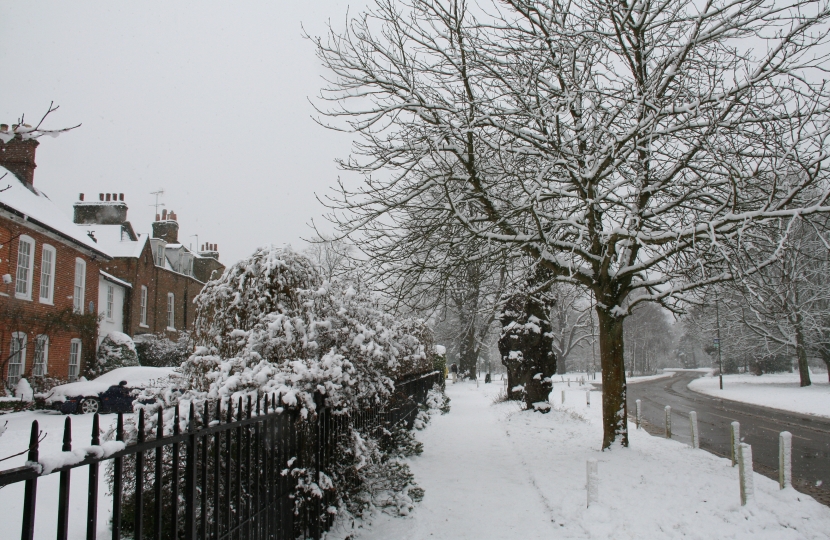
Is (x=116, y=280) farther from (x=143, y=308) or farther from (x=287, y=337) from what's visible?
(x=287, y=337)

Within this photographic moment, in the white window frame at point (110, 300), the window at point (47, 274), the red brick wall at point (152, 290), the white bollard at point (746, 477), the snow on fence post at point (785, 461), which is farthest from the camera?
the red brick wall at point (152, 290)

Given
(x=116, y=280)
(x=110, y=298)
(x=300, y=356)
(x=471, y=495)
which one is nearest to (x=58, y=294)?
(x=116, y=280)

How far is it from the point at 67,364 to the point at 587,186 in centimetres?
2112

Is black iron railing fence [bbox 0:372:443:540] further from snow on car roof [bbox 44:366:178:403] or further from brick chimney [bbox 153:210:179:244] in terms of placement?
brick chimney [bbox 153:210:179:244]

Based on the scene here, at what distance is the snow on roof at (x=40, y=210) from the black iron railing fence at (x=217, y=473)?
47.2ft

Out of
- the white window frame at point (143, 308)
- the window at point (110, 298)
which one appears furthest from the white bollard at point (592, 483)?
the white window frame at point (143, 308)

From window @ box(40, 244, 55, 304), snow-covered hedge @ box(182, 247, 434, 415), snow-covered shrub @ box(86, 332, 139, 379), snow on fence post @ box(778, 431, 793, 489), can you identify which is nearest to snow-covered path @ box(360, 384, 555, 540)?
snow-covered hedge @ box(182, 247, 434, 415)

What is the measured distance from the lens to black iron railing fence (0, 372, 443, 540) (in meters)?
2.23

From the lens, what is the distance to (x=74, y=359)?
22.0 meters

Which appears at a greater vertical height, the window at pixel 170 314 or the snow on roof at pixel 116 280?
the snow on roof at pixel 116 280

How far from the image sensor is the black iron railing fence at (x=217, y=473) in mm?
2227

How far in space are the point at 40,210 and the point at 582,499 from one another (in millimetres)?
20747

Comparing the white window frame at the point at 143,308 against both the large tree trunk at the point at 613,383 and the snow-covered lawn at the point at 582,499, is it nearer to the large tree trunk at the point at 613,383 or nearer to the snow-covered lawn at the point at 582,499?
the snow-covered lawn at the point at 582,499

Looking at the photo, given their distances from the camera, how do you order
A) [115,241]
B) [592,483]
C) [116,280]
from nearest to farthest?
[592,483] < [116,280] < [115,241]
